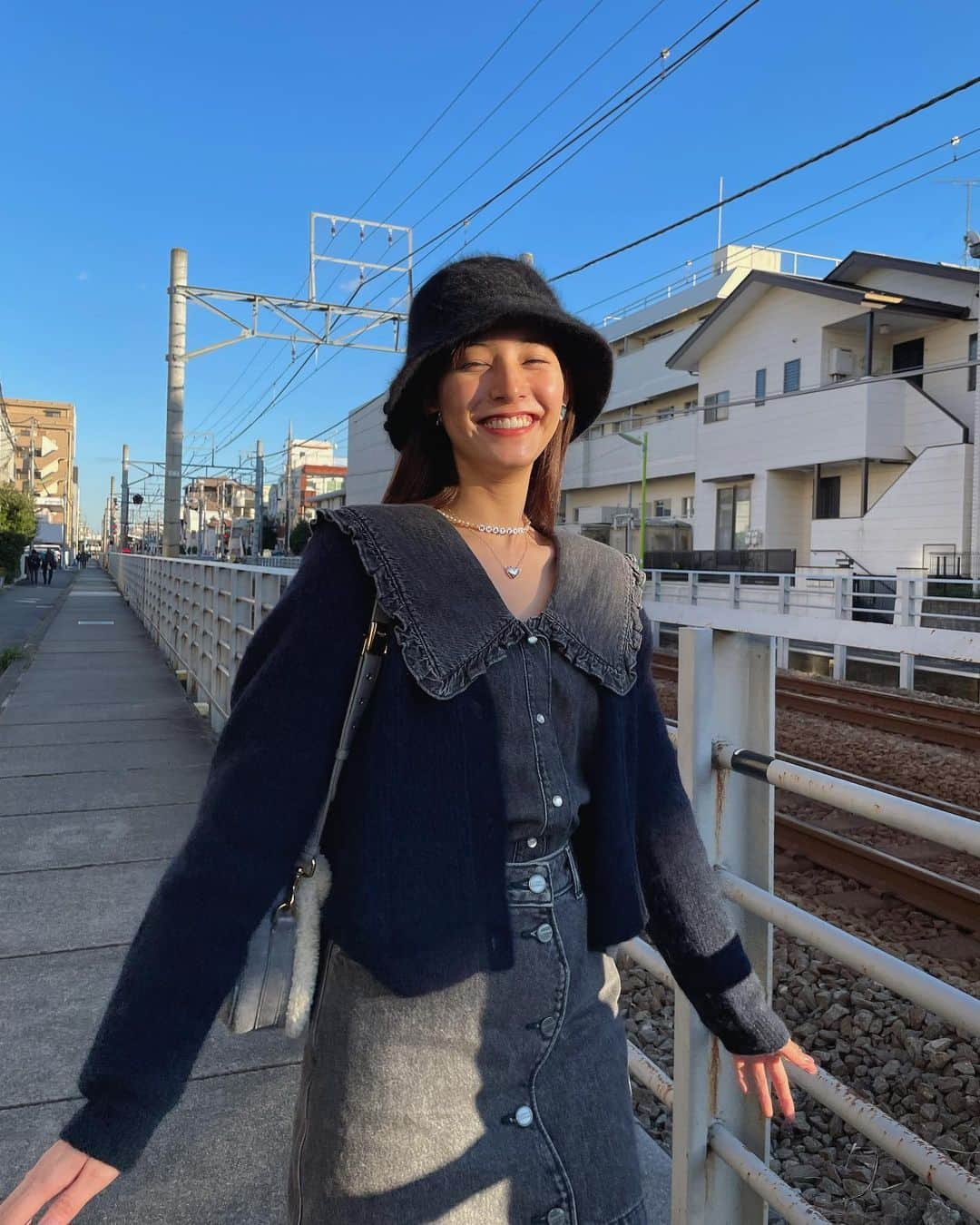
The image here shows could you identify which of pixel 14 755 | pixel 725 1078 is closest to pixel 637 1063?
pixel 725 1078

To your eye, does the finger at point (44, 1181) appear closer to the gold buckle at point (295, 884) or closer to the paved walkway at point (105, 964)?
the gold buckle at point (295, 884)

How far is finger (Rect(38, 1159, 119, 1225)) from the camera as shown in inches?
41.8

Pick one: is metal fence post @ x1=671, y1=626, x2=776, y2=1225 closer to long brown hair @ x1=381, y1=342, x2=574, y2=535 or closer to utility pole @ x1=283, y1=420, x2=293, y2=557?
long brown hair @ x1=381, y1=342, x2=574, y2=535

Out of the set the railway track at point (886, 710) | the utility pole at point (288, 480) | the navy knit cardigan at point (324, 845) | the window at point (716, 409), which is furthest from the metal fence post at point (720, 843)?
the utility pole at point (288, 480)

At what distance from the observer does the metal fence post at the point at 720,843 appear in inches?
71.8

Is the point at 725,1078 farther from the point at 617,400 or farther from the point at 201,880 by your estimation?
the point at 617,400

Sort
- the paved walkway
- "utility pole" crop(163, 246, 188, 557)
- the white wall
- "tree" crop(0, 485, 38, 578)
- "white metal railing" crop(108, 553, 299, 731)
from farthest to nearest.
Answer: "tree" crop(0, 485, 38, 578)
the white wall
"utility pole" crop(163, 246, 188, 557)
"white metal railing" crop(108, 553, 299, 731)
the paved walkway

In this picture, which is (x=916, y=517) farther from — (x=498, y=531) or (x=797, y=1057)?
(x=498, y=531)

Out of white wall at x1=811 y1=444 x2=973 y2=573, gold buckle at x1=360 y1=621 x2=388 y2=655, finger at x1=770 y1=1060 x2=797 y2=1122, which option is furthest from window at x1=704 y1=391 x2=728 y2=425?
gold buckle at x1=360 y1=621 x2=388 y2=655

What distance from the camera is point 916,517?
22.6 m

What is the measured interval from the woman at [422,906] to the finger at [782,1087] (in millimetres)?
310

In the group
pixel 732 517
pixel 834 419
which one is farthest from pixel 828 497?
pixel 732 517

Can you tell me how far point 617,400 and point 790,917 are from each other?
135ft

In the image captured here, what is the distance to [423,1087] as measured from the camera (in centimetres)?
117
